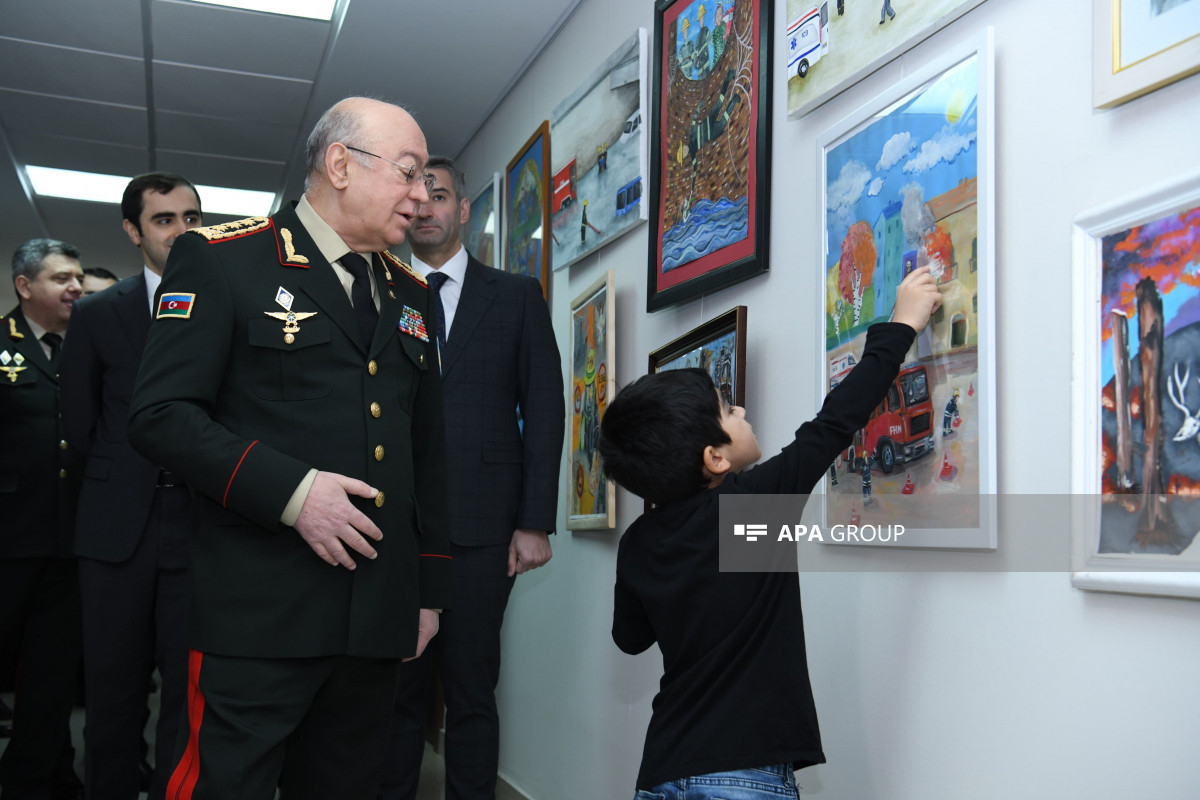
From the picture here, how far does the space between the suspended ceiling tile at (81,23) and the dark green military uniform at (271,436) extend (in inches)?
102

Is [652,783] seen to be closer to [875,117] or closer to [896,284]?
[896,284]

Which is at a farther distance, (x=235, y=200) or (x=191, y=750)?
(x=235, y=200)

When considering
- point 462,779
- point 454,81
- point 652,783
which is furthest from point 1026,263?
point 454,81

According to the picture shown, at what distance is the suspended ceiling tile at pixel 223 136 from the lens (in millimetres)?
4805

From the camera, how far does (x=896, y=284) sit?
157 cm

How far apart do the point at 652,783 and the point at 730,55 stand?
Answer: 148 centimetres

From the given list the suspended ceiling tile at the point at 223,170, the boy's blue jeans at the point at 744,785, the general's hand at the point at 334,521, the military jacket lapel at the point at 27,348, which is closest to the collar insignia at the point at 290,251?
the general's hand at the point at 334,521

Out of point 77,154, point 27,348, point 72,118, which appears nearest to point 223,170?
point 77,154

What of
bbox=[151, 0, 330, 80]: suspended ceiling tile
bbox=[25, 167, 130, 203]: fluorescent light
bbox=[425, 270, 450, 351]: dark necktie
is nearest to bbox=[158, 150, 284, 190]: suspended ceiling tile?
bbox=[25, 167, 130, 203]: fluorescent light

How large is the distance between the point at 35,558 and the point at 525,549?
165 centimetres

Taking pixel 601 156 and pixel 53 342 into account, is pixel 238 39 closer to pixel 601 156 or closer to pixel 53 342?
pixel 53 342

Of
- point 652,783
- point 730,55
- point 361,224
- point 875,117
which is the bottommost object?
point 652,783

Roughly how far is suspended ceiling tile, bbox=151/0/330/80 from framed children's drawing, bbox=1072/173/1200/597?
3.32 m

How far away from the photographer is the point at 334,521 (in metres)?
1.44
